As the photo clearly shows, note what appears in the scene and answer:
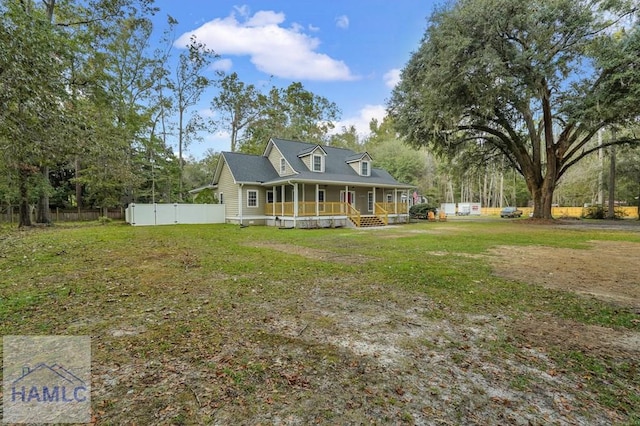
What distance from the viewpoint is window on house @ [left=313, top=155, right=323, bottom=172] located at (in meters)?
19.7

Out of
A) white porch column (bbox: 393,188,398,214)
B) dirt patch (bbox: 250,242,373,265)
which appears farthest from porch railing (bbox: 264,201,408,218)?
dirt patch (bbox: 250,242,373,265)

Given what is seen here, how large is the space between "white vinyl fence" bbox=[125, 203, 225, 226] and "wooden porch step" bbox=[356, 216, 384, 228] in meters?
9.84

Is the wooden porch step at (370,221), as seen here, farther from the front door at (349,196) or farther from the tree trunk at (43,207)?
the tree trunk at (43,207)

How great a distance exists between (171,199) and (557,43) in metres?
30.1

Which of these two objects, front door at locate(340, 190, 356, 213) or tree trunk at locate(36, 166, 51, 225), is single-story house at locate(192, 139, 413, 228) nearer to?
front door at locate(340, 190, 356, 213)

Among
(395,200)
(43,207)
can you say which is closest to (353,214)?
(395,200)

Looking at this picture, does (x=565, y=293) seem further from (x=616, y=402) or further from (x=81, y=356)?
(x=81, y=356)

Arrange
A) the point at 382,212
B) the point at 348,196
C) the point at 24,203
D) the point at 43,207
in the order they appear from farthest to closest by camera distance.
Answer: the point at 348,196 → the point at 382,212 → the point at 43,207 → the point at 24,203

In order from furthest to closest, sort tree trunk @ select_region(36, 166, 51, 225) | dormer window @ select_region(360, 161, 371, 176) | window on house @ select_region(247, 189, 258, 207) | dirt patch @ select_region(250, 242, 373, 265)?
dormer window @ select_region(360, 161, 371, 176)
window on house @ select_region(247, 189, 258, 207)
tree trunk @ select_region(36, 166, 51, 225)
dirt patch @ select_region(250, 242, 373, 265)

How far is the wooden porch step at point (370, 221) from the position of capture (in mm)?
19156

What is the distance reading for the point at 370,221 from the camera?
19500 mm

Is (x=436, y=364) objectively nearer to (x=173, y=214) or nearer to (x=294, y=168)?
(x=294, y=168)

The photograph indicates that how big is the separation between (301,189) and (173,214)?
886 centimetres

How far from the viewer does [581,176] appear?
3234 cm
